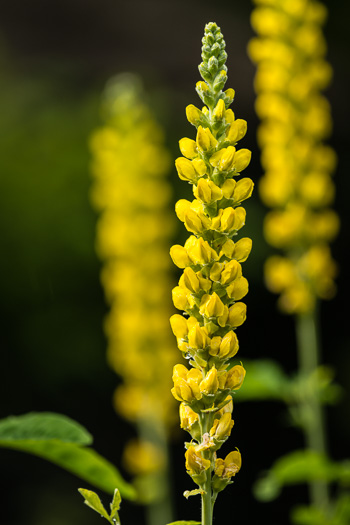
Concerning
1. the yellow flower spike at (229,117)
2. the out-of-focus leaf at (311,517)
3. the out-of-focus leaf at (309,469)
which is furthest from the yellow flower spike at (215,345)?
the out-of-focus leaf at (311,517)

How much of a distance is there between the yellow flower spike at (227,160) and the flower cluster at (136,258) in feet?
10.5

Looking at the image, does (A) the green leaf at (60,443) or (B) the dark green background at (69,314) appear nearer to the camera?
(A) the green leaf at (60,443)

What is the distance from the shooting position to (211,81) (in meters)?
1.56

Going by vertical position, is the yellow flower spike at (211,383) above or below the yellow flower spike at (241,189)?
below

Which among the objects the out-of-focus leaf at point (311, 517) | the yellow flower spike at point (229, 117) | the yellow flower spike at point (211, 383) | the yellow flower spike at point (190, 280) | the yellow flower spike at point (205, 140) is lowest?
the out-of-focus leaf at point (311, 517)

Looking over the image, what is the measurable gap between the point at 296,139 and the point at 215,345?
2.78 metres

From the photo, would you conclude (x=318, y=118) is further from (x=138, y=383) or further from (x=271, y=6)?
(x=138, y=383)

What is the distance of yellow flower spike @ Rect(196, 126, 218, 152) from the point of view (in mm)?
1502

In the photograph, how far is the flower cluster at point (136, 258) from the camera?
473cm

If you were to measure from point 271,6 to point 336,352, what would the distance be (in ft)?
17.9

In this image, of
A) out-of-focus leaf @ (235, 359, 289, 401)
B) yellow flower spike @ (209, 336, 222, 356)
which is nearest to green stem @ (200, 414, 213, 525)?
yellow flower spike @ (209, 336, 222, 356)

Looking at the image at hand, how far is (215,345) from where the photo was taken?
1.46 m

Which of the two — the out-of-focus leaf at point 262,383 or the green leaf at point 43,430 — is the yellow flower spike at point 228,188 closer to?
the green leaf at point 43,430

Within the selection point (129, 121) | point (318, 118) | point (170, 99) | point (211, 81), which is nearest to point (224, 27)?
point (170, 99)
